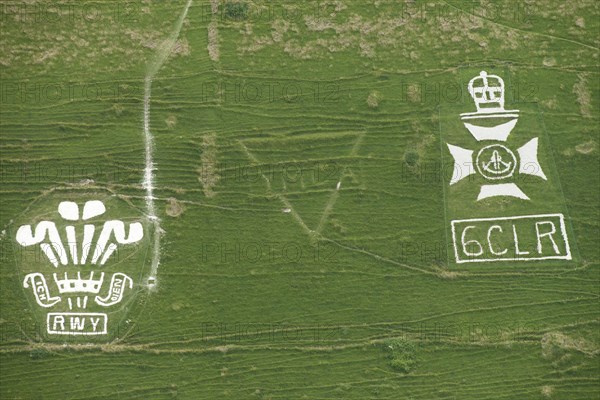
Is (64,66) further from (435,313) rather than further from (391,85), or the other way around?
(435,313)

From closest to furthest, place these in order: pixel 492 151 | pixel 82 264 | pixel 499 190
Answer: pixel 82 264 < pixel 499 190 < pixel 492 151

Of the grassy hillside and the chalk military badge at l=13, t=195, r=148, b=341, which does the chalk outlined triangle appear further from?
the chalk military badge at l=13, t=195, r=148, b=341

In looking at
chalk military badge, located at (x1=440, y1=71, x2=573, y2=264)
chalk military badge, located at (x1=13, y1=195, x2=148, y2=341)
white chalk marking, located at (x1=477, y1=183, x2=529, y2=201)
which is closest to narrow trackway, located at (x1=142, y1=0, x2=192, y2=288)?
chalk military badge, located at (x1=13, y1=195, x2=148, y2=341)

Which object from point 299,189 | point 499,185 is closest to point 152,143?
point 299,189

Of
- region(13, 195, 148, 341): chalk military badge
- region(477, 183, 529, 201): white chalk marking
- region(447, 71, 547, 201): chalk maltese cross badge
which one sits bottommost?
region(13, 195, 148, 341): chalk military badge

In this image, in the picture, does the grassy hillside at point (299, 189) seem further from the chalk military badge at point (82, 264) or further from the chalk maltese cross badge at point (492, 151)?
the chalk maltese cross badge at point (492, 151)

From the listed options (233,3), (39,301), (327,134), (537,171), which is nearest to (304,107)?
(327,134)

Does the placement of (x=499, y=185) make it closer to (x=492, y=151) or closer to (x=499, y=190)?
(x=499, y=190)
